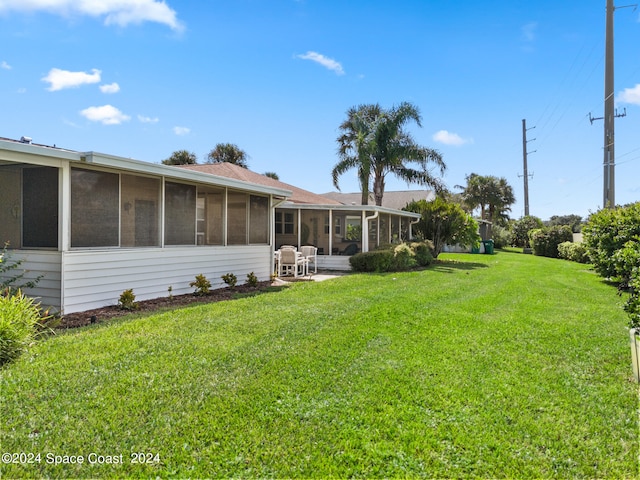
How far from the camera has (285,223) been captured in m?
15.7

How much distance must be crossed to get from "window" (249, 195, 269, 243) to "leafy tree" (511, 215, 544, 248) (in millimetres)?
29417

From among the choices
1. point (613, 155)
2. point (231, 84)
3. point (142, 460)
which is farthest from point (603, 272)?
point (231, 84)

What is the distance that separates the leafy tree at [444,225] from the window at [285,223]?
7.57 metres

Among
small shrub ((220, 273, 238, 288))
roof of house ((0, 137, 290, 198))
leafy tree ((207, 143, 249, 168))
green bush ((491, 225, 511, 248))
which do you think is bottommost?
small shrub ((220, 273, 238, 288))

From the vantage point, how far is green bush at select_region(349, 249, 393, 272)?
14.3 meters

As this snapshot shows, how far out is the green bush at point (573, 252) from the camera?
20.5 metres

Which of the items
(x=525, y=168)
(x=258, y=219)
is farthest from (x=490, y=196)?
(x=258, y=219)

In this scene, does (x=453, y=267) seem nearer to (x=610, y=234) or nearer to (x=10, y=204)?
(x=610, y=234)

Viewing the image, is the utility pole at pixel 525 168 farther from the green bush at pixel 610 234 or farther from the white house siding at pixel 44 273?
the white house siding at pixel 44 273

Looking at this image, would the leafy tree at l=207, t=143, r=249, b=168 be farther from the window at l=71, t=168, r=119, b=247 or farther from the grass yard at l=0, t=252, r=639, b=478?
the grass yard at l=0, t=252, r=639, b=478

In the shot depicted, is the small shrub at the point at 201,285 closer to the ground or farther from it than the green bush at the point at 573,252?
closer to the ground

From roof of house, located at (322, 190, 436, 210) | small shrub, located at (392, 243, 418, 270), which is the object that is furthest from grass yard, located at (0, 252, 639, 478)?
roof of house, located at (322, 190, 436, 210)

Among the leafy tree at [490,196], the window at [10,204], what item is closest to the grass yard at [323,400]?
the window at [10,204]

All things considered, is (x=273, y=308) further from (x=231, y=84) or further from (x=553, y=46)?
(x=553, y=46)
